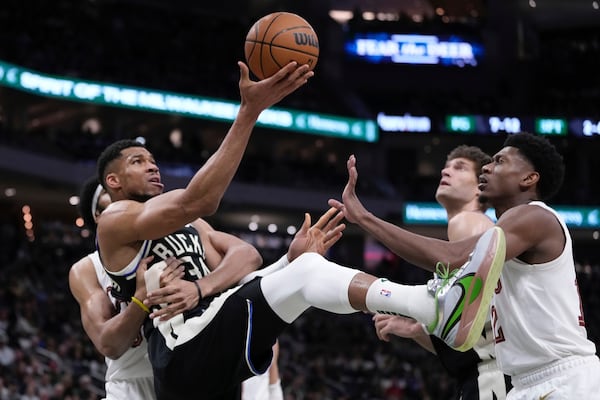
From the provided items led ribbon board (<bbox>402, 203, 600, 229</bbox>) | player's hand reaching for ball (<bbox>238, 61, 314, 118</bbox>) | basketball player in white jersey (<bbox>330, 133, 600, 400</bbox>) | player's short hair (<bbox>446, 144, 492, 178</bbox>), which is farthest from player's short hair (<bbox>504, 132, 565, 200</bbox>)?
led ribbon board (<bbox>402, 203, 600, 229</bbox>)

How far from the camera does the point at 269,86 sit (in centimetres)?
451

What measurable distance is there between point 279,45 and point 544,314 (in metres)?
1.91

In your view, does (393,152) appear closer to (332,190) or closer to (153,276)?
(332,190)

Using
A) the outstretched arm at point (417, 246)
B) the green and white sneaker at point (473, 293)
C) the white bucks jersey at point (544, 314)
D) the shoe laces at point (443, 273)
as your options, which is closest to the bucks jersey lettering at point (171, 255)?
the outstretched arm at point (417, 246)

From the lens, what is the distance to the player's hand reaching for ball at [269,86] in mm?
4488

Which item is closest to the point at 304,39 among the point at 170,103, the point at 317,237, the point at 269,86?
the point at 269,86

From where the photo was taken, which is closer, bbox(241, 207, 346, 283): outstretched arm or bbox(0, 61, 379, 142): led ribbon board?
bbox(241, 207, 346, 283): outstretched arm

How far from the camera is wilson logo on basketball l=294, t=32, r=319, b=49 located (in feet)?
15.9

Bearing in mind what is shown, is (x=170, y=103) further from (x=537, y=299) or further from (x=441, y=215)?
(x=537, y=299)

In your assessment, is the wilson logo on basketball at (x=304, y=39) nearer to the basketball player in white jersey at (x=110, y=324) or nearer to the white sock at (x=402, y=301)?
the white sock at (x=402, y=301)

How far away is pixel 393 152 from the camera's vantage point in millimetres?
33250

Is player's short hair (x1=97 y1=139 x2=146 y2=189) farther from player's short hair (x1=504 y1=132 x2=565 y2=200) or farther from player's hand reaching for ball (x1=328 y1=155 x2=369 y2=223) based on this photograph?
player's short hair (x1=504 y1=132 x2=565 y2=200)

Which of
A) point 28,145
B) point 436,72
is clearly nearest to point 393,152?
point 436,72

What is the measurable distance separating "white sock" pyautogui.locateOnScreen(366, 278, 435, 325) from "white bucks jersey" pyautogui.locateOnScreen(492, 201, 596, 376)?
1.63 feet
